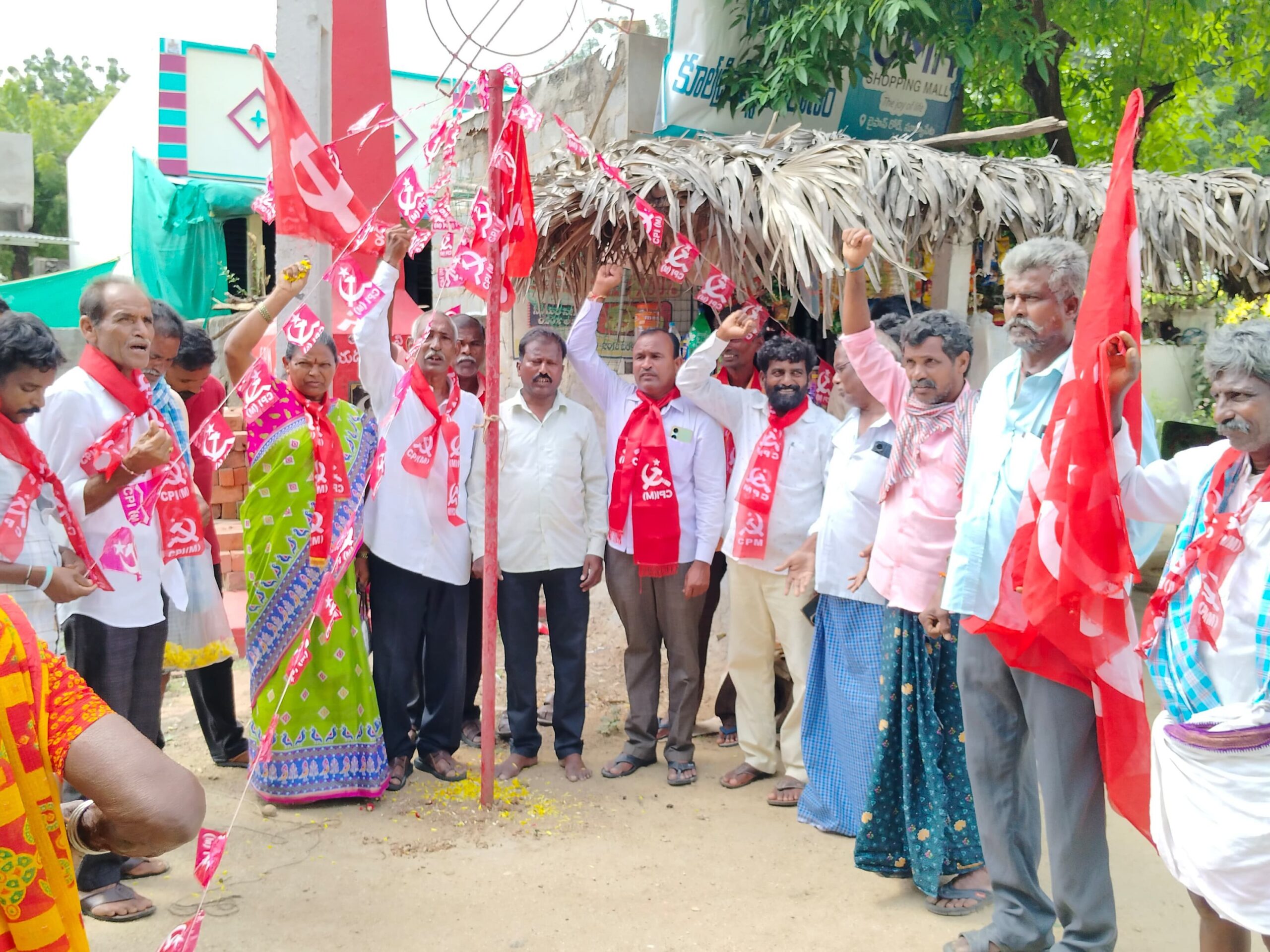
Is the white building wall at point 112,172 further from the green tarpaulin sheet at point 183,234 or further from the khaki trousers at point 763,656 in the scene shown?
the khaki trousers at point 763,656

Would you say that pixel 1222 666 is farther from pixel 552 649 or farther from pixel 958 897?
pixel 552 649

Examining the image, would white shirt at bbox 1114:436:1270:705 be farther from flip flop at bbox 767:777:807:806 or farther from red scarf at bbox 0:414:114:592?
red scarf at bbox 0:414:114:592

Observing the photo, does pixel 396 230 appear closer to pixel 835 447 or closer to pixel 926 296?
pixel 835 447

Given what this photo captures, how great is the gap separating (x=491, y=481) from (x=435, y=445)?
0.34m

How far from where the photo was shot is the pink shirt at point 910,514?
11.2ft

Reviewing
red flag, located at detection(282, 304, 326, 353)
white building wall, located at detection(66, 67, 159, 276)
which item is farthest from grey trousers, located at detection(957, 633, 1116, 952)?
white building wall, located at detection(66, 67, 159, 276)

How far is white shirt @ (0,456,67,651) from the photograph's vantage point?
114 inches

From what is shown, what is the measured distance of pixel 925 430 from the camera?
137 inches

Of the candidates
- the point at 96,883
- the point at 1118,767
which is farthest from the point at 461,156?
the point at 1118,767

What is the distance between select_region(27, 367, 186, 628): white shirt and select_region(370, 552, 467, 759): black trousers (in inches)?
40.4

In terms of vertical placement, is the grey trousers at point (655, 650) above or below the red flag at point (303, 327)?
below

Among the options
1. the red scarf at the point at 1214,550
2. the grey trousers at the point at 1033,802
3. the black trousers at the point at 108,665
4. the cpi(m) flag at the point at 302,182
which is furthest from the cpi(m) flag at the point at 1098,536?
the cpi(m) flag at the point at 302,182

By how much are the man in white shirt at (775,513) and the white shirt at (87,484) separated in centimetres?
225

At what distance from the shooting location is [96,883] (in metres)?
3.44
